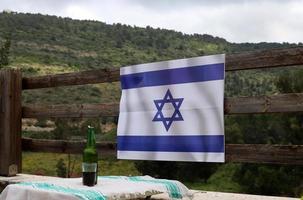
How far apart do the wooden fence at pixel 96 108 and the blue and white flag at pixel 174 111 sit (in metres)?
0.10

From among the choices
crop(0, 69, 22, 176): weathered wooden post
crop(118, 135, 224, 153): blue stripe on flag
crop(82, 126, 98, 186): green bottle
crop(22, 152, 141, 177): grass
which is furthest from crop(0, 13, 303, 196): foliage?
crop(82, 126, 98, 186): green bottle

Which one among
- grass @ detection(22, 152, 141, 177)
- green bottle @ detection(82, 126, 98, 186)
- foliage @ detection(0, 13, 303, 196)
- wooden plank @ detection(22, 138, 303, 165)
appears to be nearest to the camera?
green bottle @ detection(82, 126, 98, 186)

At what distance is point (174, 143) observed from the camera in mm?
3838

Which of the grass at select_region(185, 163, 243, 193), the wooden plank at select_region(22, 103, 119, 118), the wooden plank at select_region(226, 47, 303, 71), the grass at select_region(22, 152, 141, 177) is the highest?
the wooden plank at select_region(226, 47, 303, 71)

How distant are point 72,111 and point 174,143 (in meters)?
1.27

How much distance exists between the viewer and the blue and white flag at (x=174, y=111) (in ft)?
11.9

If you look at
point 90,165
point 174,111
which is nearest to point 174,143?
point 174,111

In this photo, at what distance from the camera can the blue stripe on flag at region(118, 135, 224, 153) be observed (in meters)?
3.62

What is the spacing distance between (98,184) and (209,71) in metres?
1.17

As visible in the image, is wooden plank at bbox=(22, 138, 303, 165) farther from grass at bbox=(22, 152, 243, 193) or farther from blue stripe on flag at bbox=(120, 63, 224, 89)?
grass at bbox=(22, 152, 243, 193)

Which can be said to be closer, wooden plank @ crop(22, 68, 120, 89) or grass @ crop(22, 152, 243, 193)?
wooden plank @ crop(22, 68, 120, 89)

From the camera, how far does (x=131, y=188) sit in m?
2.81

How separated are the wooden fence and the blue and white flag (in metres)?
0.10

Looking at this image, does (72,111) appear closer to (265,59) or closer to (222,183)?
(265,59)
